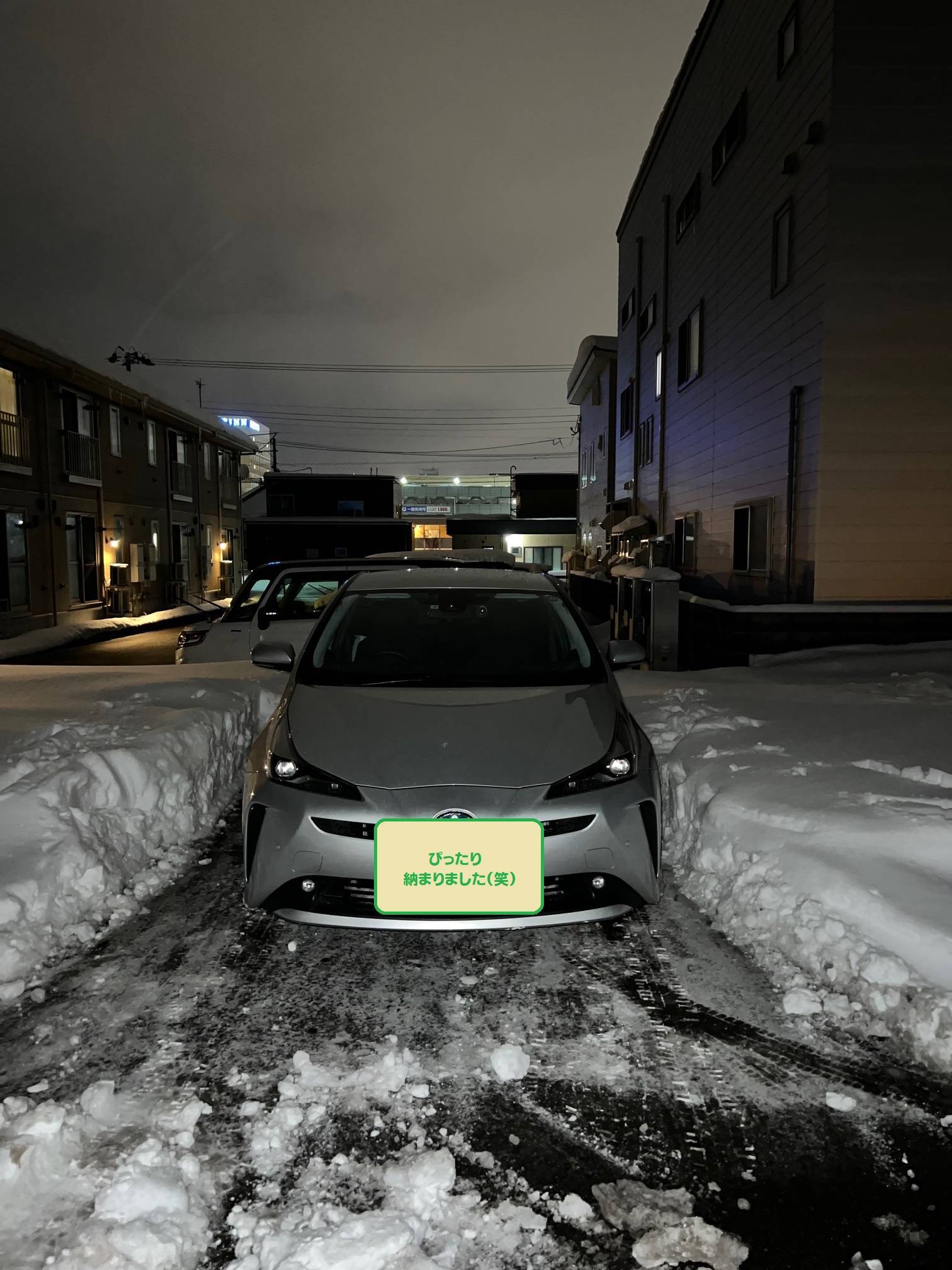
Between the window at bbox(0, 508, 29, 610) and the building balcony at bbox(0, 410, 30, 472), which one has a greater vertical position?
the building balcony at bbox(0, 410, 30, 472)

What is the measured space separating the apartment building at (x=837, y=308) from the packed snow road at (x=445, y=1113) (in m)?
7.20

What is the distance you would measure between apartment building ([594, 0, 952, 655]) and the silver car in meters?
6.50

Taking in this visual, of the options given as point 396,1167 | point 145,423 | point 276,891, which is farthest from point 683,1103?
point 145,423

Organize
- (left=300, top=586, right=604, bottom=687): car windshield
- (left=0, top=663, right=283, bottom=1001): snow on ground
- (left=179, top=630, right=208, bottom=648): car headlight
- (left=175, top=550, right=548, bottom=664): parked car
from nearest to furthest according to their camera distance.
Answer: (left=0, top=663, right=283, bottom=1001): snow on ground
(left=300, top=586, right=604, bottom=687): car windshield
(left=175, top=550, right=548, bottom=664): parked car
(left=179, top=630, right=208, bottom=648): car headlight

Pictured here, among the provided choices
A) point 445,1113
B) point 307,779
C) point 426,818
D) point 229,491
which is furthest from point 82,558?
point 445,1113

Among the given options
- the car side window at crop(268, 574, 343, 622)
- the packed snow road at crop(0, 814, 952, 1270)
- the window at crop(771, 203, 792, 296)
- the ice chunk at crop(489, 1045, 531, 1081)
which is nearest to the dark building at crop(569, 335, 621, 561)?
the window at crop(771, 203, 792, 296)

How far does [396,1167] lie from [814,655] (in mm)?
7538

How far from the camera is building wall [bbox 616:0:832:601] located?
983 centimetres

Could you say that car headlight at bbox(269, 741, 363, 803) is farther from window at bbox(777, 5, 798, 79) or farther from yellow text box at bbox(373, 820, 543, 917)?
window at bbox(777, 5, 798, 79)

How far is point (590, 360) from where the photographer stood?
27750mm

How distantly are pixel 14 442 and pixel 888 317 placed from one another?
17479 millimetres

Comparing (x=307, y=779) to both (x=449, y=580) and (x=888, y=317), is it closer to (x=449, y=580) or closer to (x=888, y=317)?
Answer: (x=449, y=580)

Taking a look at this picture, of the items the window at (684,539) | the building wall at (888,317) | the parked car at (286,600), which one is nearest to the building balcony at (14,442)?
the parked car at (286,600)

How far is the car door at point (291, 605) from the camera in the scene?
7488 mm
